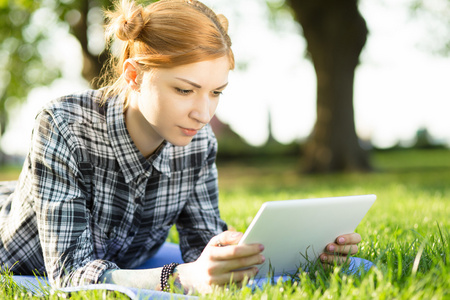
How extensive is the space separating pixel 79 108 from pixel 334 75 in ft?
30.8

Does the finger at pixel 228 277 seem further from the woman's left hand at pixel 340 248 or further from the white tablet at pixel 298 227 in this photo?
the woman's left hand at pixel 340 248

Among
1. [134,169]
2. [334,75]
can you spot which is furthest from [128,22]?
[334,75]

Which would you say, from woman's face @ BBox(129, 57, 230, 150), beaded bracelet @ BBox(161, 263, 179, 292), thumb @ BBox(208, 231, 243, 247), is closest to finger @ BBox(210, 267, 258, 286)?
thumb @ BBox(208, 231, 243, 247)

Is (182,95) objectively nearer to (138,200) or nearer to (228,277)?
(138,200)

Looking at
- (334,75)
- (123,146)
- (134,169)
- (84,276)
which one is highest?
(334,75)

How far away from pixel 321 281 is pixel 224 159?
15.3 meters

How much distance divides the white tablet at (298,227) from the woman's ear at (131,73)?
976mm

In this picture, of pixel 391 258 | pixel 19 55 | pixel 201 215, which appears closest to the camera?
pixel 391 258

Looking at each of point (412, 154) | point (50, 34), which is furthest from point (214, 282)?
point (412, 154)

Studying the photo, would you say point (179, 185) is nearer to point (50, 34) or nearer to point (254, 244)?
point (254, 244)

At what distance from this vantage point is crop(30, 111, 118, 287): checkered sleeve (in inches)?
82.8

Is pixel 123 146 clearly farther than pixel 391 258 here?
Yes

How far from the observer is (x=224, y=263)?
1.80 metres

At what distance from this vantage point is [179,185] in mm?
2717
